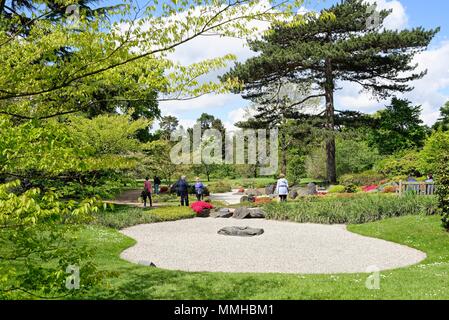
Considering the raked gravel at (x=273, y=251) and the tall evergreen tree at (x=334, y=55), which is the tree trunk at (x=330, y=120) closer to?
the tall evergreen tree at (x=334, y=55)

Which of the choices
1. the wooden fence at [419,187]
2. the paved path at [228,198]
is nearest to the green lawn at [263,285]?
the wooden fence at [419,187]

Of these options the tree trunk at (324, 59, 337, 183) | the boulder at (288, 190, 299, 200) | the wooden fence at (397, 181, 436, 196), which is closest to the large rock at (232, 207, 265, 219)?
the wooden fence at (397, 181, 436, 196)

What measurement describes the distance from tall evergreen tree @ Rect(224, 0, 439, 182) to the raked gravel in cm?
1703

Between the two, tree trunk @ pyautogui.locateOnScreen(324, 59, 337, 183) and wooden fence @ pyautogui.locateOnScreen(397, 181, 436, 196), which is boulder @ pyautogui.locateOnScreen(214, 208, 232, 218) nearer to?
wooden fence @ pyautogui.locateOnScreen(397, 181, 436, 196)

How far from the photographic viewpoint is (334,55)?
88.6 ft

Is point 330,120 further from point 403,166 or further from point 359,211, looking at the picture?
point 359,211

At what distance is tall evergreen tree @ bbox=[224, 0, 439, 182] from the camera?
27438 mm

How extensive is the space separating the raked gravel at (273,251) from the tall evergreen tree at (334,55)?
1703 cm

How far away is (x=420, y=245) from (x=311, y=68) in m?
22.7

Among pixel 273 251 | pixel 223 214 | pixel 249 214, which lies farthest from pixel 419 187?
pixel 273 251

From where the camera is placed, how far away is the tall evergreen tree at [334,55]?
90.0ft
